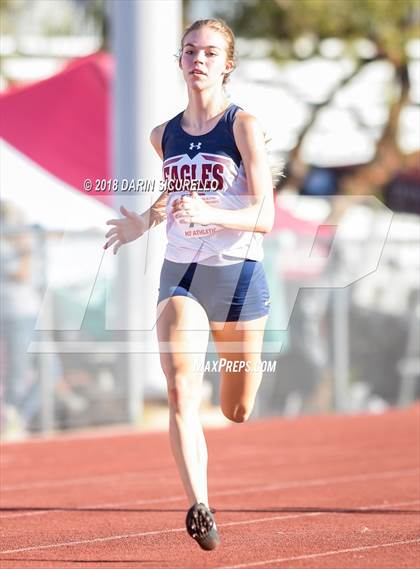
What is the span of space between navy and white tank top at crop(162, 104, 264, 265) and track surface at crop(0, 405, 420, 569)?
144 centimetres

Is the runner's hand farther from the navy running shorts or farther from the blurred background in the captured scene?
the blurred background

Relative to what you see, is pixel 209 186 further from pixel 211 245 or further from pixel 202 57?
pixel 202 57

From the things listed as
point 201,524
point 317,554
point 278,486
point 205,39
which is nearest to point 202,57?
point 205,39

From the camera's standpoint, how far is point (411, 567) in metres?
6.50

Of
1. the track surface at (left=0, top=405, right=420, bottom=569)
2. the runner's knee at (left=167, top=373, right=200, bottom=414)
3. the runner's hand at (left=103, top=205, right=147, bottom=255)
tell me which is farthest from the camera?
the runner's hand at (left=103, top=205, right=147, bottom=255)

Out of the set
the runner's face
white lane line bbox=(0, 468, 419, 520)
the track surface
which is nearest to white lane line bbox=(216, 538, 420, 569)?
the track surface

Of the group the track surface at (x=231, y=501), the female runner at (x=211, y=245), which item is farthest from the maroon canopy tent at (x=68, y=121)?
the female runner at (x=211, y=245)

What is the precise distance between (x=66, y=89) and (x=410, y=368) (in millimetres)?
6051

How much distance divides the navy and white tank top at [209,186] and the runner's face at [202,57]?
0.61ft

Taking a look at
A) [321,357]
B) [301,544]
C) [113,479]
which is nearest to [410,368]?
[321,357]

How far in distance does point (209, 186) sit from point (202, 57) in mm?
602

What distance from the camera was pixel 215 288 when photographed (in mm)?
6855

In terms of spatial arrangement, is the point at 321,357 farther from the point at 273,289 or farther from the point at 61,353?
the point at 61,353

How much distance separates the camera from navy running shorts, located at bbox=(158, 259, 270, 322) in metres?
6.82
